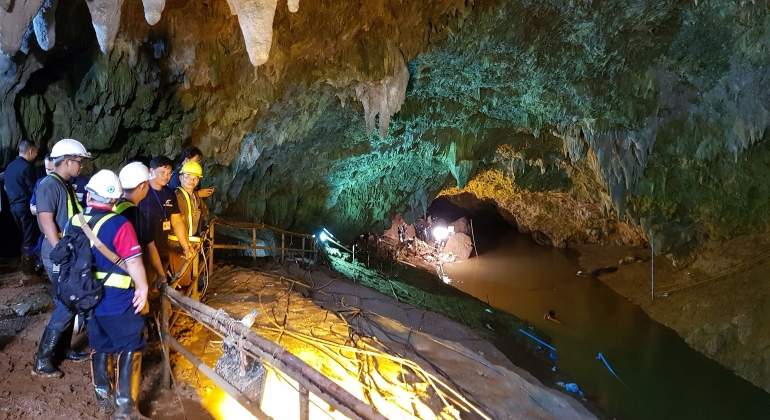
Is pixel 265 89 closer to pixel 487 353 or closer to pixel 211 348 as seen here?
pixel 211 348

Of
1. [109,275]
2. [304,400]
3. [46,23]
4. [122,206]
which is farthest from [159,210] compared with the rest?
[46,23]

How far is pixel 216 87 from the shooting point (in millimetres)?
7035

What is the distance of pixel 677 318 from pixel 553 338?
3.16m

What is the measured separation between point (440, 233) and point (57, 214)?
54.1ft

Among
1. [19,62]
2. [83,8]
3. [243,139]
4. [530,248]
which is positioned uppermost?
[83,8]

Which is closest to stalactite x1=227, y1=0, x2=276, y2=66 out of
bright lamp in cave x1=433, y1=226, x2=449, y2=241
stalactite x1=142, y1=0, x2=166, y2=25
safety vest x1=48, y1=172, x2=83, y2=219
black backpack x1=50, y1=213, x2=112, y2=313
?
stalactite x1=142, y1=0, x2=166, y2=25

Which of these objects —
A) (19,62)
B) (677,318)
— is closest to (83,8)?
(19,62)

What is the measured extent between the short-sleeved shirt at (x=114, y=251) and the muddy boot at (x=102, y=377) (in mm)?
334

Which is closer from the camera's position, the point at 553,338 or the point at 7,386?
the point at 7,386

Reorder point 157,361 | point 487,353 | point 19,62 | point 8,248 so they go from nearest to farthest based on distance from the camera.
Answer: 1. point 157,361
2. point 19,62
3. point 487,353
4. point 8,248

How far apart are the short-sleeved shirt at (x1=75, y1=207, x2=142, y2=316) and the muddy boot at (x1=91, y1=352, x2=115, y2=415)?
334 millimetres

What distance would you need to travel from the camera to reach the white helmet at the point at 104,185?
247 centimetres

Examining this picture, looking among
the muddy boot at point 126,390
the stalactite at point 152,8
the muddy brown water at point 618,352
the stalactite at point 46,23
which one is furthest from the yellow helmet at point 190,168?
the muddy brown water at point 618,352

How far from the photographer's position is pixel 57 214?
10.9 ft
